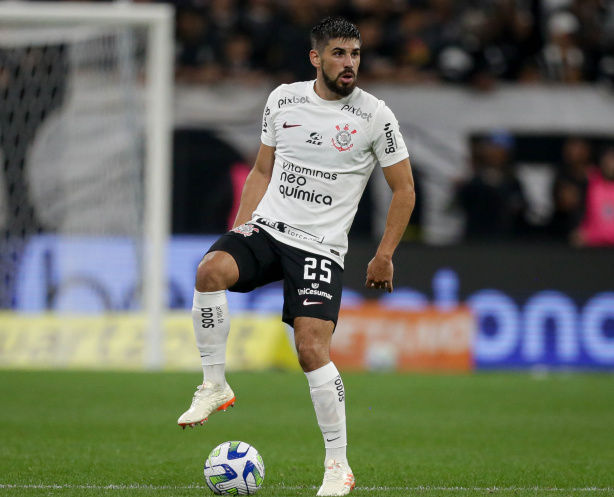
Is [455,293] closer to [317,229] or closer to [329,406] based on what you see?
[317,229]

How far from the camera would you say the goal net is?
14.7 metres

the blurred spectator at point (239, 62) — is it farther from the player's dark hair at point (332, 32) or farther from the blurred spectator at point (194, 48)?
the player's dark hair at point (332, 32)

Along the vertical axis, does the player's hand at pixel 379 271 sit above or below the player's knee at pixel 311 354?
above

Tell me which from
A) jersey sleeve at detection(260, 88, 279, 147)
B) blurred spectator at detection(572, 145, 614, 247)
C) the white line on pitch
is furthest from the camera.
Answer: blurred spectator at detection(572, 145, 614, 247)

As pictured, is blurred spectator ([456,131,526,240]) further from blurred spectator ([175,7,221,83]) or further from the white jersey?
the white jersey

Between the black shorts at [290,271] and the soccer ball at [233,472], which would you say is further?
the black shorts at [290,271]

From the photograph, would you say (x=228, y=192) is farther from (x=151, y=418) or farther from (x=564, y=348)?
(x=151, y=418)

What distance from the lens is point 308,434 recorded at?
8.92 m

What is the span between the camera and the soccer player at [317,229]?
19.9 ft

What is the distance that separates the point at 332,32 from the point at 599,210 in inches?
404

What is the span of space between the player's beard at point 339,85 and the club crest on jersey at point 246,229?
0.91 m

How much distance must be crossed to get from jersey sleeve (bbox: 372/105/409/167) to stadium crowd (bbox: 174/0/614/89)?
10710 millimetres

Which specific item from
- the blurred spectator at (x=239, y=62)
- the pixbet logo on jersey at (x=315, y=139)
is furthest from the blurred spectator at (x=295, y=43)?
the pixbet logo on jersey at (x=315, y=139)

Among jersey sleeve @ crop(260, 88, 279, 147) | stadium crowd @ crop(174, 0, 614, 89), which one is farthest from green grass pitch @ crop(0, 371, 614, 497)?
stadium crowd @ crop(174, 0, 614, 89)
